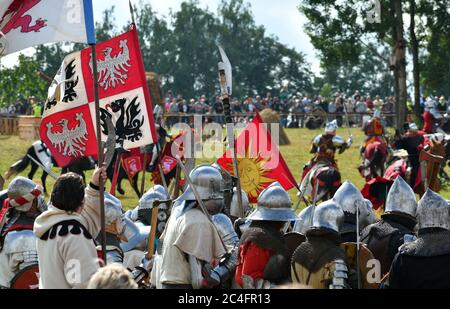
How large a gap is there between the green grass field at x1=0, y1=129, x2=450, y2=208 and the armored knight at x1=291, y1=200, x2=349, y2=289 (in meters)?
10.9

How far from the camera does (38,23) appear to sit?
336 inches

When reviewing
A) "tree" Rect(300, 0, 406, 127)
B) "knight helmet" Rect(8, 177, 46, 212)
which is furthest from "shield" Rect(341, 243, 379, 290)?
"tree" Rect(300, 0, 406, 127)

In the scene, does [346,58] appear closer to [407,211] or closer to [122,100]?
[122,100]

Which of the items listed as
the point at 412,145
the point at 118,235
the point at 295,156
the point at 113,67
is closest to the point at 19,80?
the point at 295,156

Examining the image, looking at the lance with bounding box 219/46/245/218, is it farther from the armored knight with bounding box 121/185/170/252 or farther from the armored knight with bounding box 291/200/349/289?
the armored knight with bounding box 291/200/349/289

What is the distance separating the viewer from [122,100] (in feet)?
34.3

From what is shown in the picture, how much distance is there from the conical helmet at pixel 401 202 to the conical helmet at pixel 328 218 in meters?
1.02

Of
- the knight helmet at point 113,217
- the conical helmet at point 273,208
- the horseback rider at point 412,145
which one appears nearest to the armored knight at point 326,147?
the horseback rider at point 412,145

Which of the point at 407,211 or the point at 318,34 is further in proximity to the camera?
the point at 318,34

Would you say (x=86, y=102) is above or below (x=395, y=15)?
below

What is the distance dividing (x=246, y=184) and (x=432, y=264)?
17.6 feet

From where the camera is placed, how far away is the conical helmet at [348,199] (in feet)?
29.3

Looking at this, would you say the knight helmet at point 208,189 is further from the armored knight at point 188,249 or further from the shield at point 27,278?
the shield at point 27,278
